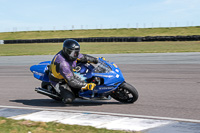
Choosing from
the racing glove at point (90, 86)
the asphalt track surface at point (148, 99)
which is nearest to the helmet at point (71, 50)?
the racing glove at point (90, 86)

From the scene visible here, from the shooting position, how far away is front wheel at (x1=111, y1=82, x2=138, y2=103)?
23.2 feet

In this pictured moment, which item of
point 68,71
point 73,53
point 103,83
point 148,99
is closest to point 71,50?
point 73,53

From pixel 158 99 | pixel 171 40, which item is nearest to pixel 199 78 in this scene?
pixel 158 99

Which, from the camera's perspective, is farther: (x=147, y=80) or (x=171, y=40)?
(x=171, y=40)

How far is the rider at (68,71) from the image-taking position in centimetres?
706

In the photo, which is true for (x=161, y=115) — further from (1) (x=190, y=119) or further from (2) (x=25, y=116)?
(2) (x=25, y=116)

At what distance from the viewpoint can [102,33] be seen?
206 feet

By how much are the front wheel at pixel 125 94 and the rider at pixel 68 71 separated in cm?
64

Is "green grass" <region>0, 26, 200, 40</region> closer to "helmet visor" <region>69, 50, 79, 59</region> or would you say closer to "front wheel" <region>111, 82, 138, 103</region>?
"front wheel" <region>111, 82, 138, 103</region>

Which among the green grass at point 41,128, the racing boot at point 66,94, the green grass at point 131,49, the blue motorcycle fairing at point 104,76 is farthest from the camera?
A: the green grass at point 131,49

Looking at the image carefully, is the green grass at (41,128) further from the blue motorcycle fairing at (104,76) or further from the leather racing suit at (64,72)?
the blue motorcycle fairing at (104,76)

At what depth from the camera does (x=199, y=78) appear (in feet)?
37.7

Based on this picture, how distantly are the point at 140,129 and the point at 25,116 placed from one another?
248 cm

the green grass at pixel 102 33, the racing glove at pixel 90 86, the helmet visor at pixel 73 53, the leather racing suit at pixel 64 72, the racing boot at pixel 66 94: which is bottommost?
the racing boot at pixel 66 94
